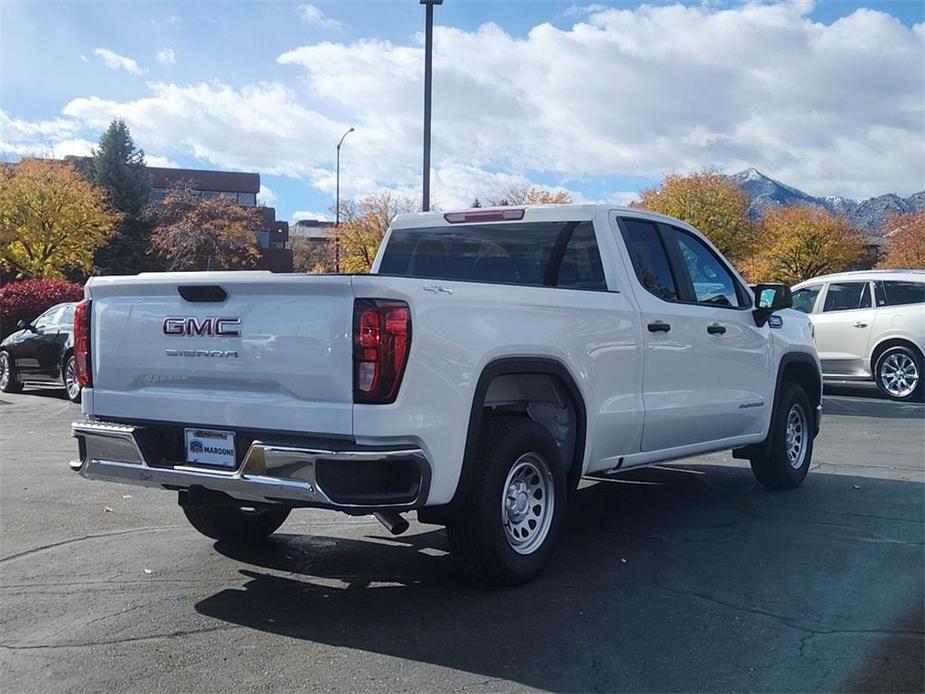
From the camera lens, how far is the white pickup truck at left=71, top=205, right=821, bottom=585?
13.8 feet

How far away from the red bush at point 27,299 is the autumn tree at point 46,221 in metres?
13.5

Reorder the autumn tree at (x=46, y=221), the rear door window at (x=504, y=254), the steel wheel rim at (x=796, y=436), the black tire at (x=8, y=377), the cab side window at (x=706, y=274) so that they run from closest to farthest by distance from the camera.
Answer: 1. the rear door window at (x=504, y=254)
2. the cab side window at (x=706, y=274)
3. the steel wheel rim at (x=796, y=436)
4. the black tire at (x=8, y=377)
5. the autumn tree at (x=46, y=221)

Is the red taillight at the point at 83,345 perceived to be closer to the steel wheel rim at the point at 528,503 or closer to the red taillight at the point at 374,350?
the red taillight at the point at 374,350

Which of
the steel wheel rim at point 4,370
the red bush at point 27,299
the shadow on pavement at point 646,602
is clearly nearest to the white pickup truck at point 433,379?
the shadow on pavement at point 646,602

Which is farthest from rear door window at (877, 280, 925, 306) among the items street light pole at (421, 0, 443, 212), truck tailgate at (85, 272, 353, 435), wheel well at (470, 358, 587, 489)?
truck tailgate at (85, 272, 353, 435)

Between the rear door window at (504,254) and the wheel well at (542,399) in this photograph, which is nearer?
the wheel well at (542,399)

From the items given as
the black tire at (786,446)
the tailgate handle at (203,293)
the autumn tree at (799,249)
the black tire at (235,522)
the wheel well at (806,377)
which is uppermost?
the autumn tree at (799,249)

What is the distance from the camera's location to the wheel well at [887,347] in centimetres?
1393

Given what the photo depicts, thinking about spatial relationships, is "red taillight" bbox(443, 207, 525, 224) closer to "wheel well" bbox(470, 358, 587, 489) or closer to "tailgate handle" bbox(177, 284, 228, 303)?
"wheel well" bbox(470, 358, 587, 489)

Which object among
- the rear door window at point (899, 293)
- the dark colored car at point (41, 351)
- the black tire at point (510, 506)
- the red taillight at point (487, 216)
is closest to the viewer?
the black tire at point (510, 506)

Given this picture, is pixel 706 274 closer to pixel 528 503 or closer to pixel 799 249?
pixel 528 503

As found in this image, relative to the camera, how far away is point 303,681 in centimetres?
380

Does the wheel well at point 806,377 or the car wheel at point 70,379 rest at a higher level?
the wheel well at point 806,377

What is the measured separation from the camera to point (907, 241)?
4481 cm
